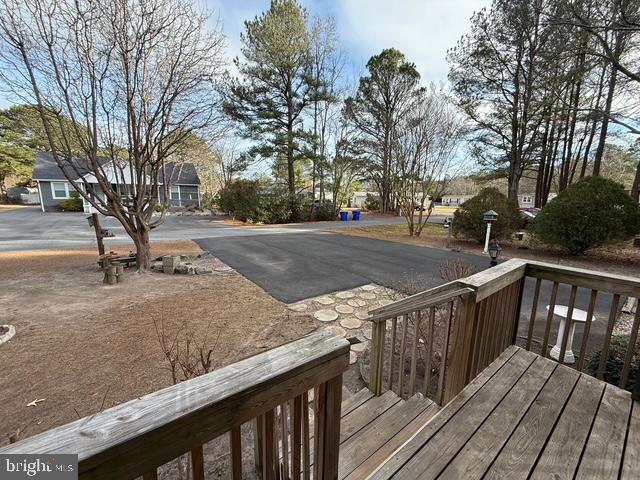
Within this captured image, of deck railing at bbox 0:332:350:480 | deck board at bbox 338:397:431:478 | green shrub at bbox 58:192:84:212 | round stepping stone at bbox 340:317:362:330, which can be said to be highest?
deck railing at bbox 0:332:350:480

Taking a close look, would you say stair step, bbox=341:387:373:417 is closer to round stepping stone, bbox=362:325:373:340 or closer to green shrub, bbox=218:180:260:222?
round stepping stone, bbox=362:325:373:340

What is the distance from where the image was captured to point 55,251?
8.32 m

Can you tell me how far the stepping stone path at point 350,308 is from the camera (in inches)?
151

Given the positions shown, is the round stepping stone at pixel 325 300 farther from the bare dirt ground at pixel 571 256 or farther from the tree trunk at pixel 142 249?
the bare dirt ground at pixel 571 256

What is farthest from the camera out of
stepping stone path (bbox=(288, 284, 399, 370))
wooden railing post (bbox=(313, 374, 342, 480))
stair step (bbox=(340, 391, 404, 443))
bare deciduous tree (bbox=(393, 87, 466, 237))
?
bare deciduous tree (bbox=(393, 87, 466, 237))

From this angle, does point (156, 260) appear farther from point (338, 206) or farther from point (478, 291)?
point (338, 206)

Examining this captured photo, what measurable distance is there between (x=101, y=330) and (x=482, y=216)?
10572mm

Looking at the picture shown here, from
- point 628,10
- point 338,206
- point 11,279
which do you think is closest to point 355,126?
point 338,206

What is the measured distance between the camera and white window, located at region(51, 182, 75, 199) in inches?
826

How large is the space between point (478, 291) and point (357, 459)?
3.95ft

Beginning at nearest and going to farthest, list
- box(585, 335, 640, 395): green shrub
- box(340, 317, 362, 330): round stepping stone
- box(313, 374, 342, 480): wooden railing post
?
box(313, 374, 342, 480): wooden railing post, box(585, 335, 640, 395): green shrub, box(340, 317, 362, 330): round stepping stone

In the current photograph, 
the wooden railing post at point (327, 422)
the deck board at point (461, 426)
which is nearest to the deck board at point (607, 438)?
the deck board at point (461, 426)

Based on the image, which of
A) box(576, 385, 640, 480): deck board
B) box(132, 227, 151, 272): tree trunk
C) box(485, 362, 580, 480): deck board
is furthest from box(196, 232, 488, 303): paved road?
box(576, 385, 640, 480): deck board

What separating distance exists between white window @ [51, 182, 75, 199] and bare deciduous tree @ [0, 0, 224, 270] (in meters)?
21.0
